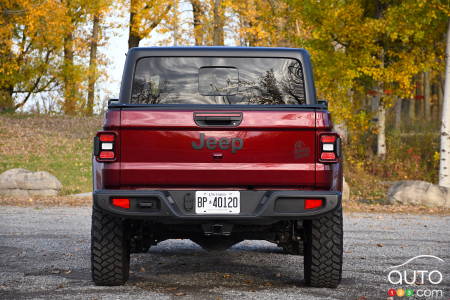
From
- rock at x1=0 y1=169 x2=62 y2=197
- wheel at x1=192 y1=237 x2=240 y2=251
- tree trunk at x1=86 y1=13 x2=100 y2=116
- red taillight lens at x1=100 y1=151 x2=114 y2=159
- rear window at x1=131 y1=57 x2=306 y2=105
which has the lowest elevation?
rock at x1=0 y1=169 x2=62 y2=197

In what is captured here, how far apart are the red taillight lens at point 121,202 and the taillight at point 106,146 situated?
320 mm

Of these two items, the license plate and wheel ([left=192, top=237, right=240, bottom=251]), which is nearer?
the license plate

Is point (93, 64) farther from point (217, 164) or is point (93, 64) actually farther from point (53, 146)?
point (217, 164)

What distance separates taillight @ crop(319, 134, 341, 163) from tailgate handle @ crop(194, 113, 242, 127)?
0.67 metres

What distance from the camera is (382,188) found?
20156 mm

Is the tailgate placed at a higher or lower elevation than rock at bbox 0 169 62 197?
higher

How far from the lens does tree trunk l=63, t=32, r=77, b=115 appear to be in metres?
32.9

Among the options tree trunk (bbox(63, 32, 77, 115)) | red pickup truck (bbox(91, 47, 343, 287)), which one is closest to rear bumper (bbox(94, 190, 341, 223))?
red pickup truck (bbox(91, 47, 343, 287))

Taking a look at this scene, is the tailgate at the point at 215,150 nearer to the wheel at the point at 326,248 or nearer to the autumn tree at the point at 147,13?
the wheel at the point at 326,248

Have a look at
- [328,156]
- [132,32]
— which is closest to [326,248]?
[328,156]

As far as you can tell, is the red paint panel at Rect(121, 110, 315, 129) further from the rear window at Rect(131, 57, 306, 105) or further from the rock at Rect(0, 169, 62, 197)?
the rock at Rect(0, 169, 62, 197)

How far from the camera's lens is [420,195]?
1597 cm

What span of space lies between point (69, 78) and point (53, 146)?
31.8ft

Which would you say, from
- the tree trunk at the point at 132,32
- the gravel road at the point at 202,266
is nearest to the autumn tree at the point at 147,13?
the tree trunk at the point at 132,32
